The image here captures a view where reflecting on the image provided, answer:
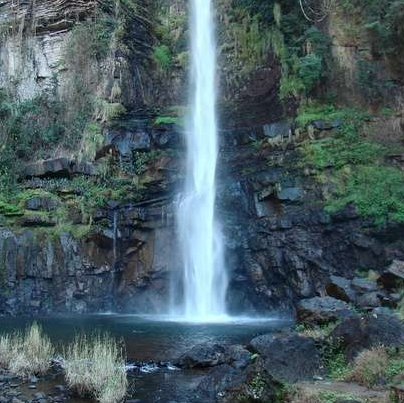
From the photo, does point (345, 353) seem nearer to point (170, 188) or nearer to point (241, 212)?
point (241, 212)

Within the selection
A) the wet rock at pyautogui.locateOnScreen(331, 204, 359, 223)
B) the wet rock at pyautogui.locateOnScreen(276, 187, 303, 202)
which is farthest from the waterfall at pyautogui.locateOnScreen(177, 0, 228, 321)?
the wet rock at pyautogui.locateOnScreen(331, 204, 359, 223)

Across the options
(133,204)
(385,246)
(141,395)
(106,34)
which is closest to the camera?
(141,395)

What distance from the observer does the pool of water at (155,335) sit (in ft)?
32.0

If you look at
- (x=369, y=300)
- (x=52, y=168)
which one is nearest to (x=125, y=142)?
(x=52, y=168)

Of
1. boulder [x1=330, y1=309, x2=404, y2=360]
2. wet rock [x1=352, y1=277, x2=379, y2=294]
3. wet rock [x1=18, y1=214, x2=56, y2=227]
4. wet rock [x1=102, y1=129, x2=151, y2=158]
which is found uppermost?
wet rock [x1=102, y1=129, x2=151, y2=158]

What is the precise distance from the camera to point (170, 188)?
25.5 metres

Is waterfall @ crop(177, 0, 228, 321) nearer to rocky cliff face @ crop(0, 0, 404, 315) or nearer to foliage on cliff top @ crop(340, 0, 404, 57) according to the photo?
rocky cliff face @ crop(0, 0, 404, 315)

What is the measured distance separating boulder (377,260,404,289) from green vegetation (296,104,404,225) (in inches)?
178

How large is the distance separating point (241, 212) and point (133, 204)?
17.4 feet

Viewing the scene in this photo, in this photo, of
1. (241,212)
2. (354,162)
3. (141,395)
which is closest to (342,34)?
(354,162)

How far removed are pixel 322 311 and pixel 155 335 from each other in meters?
5.61

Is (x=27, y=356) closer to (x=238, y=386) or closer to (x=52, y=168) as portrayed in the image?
(x=238, y=386)

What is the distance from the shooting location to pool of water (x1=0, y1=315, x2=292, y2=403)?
9750mm

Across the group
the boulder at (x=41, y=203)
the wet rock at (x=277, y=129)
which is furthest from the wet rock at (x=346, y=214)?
the boulder at (x=41, y=203)
